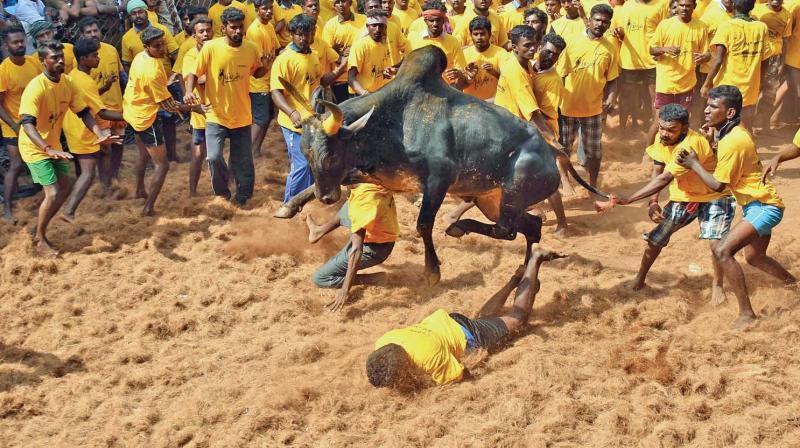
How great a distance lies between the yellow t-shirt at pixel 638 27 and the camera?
36.6 feet

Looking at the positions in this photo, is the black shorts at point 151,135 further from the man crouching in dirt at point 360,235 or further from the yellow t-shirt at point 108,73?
the man crouching in dirt at point 360,235

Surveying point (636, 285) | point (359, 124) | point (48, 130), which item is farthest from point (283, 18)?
point (636, 285)

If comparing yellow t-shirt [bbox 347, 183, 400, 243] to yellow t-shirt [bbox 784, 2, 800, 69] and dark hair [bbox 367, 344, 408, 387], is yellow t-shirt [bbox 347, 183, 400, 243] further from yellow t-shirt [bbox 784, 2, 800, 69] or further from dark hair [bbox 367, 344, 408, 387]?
yellow t-shirt [bbox 784, 2, 800, 69]

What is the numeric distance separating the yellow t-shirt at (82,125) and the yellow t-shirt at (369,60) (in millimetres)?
2760

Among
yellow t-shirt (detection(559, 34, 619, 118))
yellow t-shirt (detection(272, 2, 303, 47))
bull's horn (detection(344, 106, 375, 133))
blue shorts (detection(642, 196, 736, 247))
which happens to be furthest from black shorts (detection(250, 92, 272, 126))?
blue shorts (detection(642, 196, 736, 247))

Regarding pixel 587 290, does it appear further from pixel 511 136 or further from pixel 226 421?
pixel 226 421

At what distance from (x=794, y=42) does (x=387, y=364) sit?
8.73m

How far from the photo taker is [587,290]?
755 centimetres

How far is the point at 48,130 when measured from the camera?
343 inches

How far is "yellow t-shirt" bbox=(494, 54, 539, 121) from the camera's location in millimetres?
8633

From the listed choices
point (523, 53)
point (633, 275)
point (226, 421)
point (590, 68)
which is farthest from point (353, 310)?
point (590, 68)

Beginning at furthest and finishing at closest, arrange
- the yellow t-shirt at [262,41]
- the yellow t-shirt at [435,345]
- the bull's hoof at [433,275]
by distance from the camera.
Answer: the yellow t-shirt at [262,41] < the bull's hoof at [433,275] < the yellow t-shirt at [435,345]

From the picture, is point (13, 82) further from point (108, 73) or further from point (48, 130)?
point (108, 73)

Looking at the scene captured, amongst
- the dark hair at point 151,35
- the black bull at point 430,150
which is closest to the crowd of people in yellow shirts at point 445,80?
the dark hair at point 151,35
